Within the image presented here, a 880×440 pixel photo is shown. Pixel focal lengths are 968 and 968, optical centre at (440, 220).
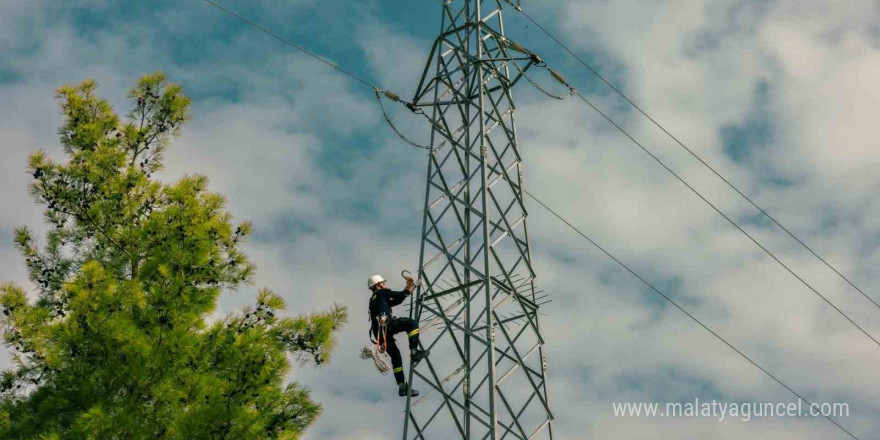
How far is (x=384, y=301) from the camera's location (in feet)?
39.5

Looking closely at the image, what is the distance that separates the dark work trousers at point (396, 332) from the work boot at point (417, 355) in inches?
2.5

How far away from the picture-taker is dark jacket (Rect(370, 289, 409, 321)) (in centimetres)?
1196

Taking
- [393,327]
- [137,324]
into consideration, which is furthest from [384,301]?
[137,324]

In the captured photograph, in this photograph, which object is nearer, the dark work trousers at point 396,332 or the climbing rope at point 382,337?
the dark work trousers at point 396,332

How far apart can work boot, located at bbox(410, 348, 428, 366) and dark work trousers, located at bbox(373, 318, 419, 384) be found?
2.5 inches

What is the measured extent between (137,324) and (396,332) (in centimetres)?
303

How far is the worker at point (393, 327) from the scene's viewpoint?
11617 millimetres

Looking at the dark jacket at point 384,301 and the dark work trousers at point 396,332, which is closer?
the dark work trousers at point 396,332

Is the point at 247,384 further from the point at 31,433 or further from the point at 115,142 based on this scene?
the point at 115,142

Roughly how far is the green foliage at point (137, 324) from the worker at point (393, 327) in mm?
584

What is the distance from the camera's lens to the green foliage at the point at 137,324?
33.8ft

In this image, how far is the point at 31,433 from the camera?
408 inches

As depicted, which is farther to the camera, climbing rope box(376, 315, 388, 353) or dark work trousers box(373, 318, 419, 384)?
climbing rope box(376, 315, 388, 353)

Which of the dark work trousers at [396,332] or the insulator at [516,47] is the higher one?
the insulator at [516,47]
